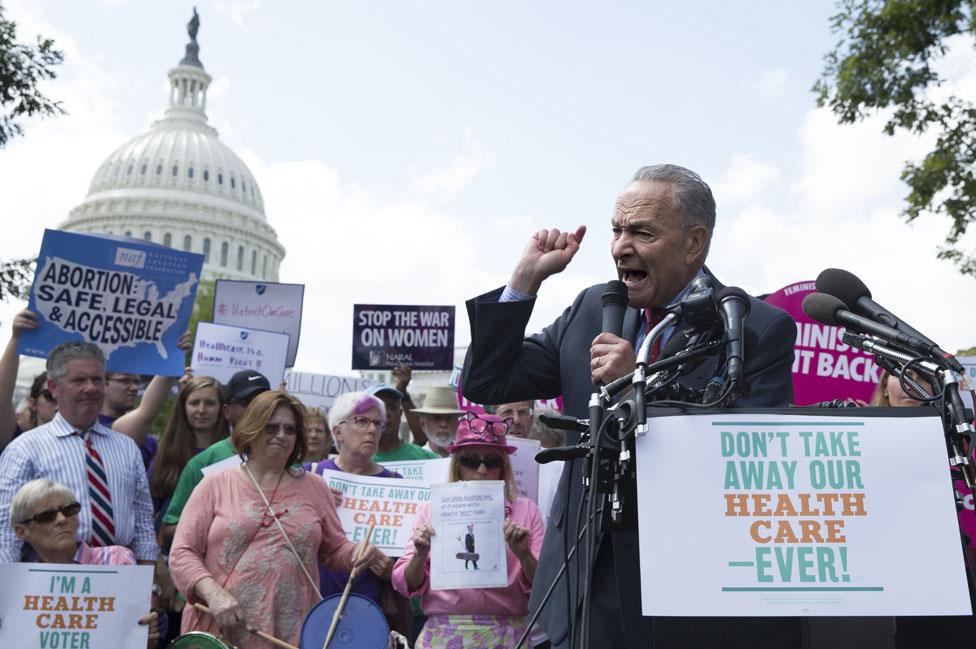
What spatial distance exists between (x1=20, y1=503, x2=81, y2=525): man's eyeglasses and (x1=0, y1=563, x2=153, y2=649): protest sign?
0.43 metres

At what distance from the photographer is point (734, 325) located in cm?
222

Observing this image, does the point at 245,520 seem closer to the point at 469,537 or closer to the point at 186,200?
the point at 469,537

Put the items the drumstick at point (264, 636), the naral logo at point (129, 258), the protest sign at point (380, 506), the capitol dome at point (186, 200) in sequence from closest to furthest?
the drumstick at point (264, 636) → the protest sign at point (380, 506) → the naral logo at point (129, 258) → the capitol dome at point (186, 200)

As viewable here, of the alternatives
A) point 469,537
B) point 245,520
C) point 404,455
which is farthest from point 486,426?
point 404,455

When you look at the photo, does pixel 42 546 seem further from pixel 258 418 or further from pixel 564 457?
pixel 564 457

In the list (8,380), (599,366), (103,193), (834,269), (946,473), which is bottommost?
(946,473)

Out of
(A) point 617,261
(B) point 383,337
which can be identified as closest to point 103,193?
(B) point 383,337

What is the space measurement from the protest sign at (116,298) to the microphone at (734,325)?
6.05 meters

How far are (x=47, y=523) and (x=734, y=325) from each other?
4105 millimetres

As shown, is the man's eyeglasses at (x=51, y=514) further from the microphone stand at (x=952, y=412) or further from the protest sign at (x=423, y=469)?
the microphone stand at (x=952, y=412)

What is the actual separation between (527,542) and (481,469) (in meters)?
0.54

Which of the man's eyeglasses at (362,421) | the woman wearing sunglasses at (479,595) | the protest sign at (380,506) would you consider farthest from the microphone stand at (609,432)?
the man's eyeglasses at (362,421)

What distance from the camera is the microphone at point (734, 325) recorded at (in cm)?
217

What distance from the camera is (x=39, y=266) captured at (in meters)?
7.56
